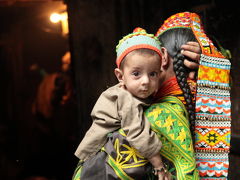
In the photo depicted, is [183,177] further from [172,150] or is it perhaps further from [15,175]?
[15,175]

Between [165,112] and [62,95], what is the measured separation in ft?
11.7

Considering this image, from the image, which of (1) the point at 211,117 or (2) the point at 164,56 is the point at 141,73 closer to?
(2) the point at 164,56

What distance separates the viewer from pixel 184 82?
5.96 feet

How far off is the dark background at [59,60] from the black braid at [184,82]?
4.39 ft

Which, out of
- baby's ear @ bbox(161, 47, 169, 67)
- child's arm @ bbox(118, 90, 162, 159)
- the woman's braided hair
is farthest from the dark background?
child's arm @ bbox(118, 90, 162, 159)

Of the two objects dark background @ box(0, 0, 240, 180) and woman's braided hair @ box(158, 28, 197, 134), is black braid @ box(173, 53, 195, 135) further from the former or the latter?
dark background @ box(0, 0, 240, 180)

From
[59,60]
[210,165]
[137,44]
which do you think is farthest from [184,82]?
[59,60]

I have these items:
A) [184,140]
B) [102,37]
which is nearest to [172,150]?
[184,140]

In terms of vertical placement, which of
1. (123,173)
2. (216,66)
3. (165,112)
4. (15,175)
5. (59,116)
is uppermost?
(216,66)

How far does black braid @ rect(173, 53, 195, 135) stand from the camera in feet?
5.91

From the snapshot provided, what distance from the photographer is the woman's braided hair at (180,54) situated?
1811 millimetres

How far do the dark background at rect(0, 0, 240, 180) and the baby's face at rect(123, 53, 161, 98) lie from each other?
165cm

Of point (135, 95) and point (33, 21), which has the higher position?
point (33, 21)

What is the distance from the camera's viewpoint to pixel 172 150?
65.5 inches
